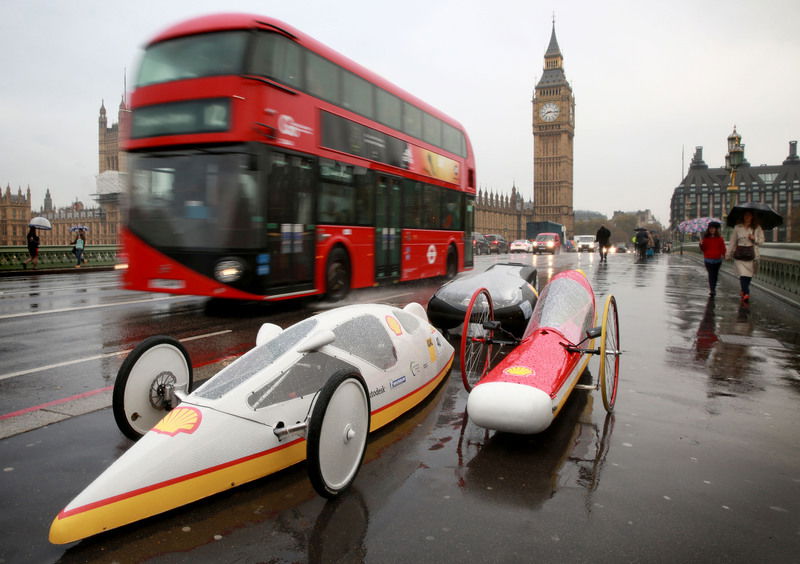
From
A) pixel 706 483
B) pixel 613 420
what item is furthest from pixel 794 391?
pixel 706 483

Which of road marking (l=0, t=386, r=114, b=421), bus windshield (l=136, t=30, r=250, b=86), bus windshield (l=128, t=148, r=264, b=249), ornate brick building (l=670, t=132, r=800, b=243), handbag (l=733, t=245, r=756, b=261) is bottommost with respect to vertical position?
road marking (l=0, t=386, r=114, b=421)

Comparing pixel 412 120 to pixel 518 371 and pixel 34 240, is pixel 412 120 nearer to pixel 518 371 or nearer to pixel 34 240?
pixel 518 371

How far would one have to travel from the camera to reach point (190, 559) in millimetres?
2871

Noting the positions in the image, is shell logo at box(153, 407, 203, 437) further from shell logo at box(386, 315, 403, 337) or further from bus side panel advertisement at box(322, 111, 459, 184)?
bus side panel advertisement at box(322, 111, 459, 184)

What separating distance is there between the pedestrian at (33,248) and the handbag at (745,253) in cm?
2284

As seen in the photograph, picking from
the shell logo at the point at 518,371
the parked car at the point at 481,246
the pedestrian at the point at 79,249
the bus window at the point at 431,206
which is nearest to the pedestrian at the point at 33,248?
the pedestrian at the point at 79,249

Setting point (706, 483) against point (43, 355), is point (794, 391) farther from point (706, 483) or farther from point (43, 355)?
point (43, 355)

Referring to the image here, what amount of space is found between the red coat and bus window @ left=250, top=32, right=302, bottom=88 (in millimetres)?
10133

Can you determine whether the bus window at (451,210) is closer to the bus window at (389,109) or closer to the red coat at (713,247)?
the bus window at (389,109)

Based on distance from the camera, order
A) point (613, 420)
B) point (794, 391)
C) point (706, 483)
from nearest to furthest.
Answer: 1. point (706, 483)
2. point (613, 420)
3. point (794, 391)

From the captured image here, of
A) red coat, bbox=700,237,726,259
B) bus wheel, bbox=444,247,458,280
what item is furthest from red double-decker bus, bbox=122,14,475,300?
red coat, bbox=700,237,726,259

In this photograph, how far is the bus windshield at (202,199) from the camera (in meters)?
9.24

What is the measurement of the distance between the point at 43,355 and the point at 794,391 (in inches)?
330

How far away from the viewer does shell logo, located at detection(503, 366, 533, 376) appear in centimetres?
457
